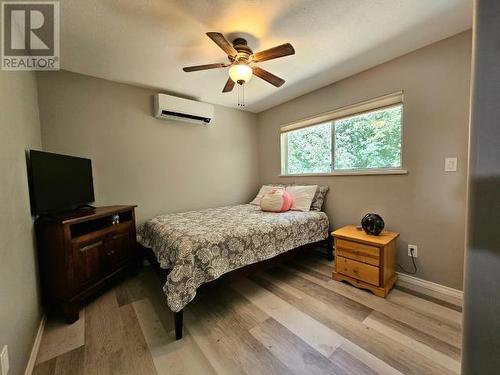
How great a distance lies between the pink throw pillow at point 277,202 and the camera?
2754 millimetres

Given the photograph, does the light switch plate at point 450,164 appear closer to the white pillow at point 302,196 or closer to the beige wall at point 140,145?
the white pillow at point 302,196

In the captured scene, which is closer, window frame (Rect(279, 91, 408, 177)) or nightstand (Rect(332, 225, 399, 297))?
nightstand (Rect(332, 225, 399, 297))

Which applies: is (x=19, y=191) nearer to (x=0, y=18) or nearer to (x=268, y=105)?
(x=0, y=18)

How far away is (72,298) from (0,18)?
195cm

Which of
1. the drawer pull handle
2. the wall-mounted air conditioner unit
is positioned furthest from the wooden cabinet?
the wall-mounted air conditioner unit

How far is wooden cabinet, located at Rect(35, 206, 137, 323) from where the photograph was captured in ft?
5.29

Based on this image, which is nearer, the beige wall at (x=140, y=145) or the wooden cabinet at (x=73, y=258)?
the wooden cabinet at (x=73, y=258)

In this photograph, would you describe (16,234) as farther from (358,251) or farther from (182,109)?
(358,251)

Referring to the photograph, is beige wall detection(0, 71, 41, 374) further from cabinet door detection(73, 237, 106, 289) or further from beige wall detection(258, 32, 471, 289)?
beige wall detection(258, 32, 471, 289)

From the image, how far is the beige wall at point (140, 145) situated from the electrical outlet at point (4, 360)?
66.1 inches

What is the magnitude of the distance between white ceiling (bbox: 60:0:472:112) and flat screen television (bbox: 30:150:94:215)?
1.02 metres

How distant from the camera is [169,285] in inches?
57.2

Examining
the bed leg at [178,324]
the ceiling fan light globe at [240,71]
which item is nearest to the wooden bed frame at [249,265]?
the bed leg at [178,324]

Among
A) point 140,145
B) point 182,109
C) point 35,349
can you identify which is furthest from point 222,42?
point 35,349
